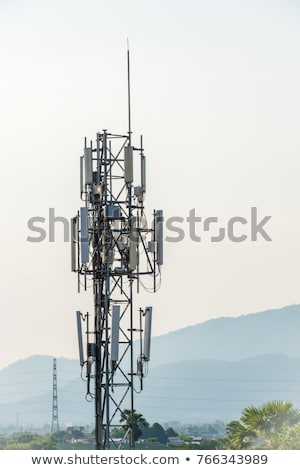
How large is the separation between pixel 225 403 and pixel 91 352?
382 feet

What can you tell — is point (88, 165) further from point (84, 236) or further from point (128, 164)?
point (84, 236)

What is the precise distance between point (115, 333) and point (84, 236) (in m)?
1.08

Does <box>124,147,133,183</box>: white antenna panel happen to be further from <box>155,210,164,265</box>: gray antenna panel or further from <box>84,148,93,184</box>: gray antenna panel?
<box>155,210,164,265</box>: gray antenna panel

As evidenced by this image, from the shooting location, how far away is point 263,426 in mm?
17375

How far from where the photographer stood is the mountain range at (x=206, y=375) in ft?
326

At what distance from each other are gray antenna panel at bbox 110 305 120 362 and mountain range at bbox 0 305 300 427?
78595 millimetres

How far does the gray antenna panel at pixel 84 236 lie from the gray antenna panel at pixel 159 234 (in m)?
0.84

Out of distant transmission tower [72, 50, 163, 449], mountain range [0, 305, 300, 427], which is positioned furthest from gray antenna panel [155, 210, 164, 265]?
mountain range [0, 305, 300, 427]

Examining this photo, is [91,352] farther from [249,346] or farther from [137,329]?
[249,346]

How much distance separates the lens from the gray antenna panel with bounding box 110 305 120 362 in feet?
42.9

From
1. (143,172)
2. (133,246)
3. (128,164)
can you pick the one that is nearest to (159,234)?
(133,246)

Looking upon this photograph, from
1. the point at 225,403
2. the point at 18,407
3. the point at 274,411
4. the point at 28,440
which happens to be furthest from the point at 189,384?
the point at 274,411
